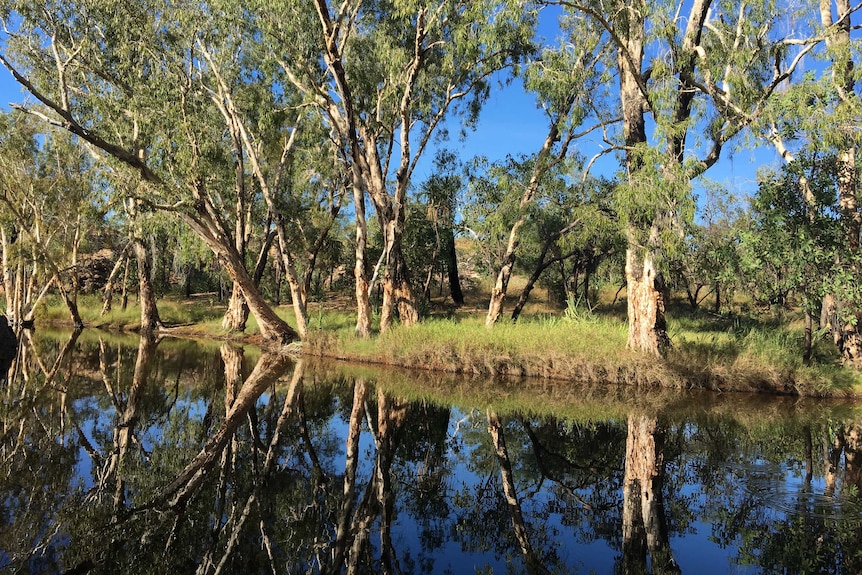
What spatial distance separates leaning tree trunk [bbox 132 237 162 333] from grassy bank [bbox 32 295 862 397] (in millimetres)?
9044

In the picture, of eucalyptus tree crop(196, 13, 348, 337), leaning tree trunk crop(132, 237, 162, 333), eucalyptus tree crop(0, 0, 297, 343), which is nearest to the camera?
eucalyptus tree crop(0, 0, 297, 343)

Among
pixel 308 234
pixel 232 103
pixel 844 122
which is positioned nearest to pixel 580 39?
pixel 844 122

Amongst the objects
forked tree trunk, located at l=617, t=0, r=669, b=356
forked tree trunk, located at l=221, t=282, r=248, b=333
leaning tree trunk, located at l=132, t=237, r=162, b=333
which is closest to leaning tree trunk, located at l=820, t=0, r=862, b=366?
forked tree trunk, located at l=617, t=0, r=669, b=356

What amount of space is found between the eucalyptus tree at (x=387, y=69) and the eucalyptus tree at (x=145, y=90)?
322cm

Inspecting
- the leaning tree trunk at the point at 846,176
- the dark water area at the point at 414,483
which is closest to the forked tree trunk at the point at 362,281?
the dark water area at the point at 414,483

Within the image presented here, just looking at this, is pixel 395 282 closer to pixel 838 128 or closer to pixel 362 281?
pixel 362 281

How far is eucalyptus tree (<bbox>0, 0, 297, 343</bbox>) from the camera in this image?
16.9 metres

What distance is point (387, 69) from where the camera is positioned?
675 inches

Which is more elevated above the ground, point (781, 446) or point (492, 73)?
point (492, 73)

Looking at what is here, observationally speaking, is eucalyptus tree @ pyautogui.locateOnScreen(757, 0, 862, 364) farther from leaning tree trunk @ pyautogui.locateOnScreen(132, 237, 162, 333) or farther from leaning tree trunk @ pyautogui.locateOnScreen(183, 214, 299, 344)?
leaning tree trunk @ pyautogui.locateOnScreen(132, 237, 162, 333)

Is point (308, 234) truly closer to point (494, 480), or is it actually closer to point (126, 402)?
point (126, 402)

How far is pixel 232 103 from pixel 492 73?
834 cm

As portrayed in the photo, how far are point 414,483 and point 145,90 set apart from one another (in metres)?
15.5

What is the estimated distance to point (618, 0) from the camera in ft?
44.3
